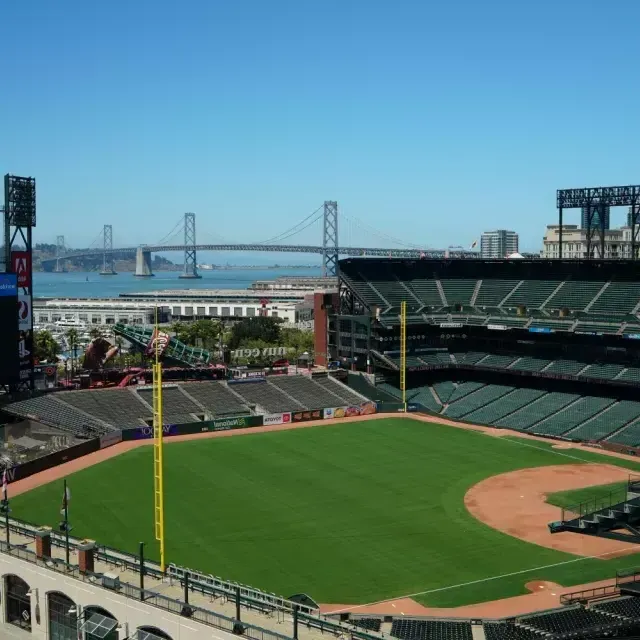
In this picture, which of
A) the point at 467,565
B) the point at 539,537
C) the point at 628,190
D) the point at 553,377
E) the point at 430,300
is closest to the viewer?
the point at 467,565

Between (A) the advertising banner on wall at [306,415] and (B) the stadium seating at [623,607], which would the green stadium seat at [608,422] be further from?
(B) the stadium seating at [623,607]

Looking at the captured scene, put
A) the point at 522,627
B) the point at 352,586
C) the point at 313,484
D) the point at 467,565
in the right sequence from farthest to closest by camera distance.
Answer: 1. the point at 313,484
2. the point at 467,565
3. the point at 352,586
4. the point at 522,627

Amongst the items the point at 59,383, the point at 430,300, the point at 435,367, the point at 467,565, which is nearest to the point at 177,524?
the point at 467,565

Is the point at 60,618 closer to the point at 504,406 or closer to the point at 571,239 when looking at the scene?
the point at 504,406

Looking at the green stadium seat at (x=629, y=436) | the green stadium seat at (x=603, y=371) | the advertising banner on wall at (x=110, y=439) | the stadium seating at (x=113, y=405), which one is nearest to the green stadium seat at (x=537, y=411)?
the green stadium seat at (x=603, y=371)

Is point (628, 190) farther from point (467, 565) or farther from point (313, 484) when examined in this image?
point (467, 565)

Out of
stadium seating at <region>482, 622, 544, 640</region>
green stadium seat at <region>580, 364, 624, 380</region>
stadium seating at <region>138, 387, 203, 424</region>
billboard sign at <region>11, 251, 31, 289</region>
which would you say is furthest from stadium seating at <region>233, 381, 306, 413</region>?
stadium seating at <region>482, 622, 544, 640</region>

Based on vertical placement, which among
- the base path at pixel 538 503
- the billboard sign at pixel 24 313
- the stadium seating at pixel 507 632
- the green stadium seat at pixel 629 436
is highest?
the billboard sign at pixel 24 313

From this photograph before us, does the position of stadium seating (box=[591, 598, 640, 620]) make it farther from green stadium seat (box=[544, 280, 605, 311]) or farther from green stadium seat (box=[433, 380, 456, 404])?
green stadium seat (box=[544, 280, 605, 311])
